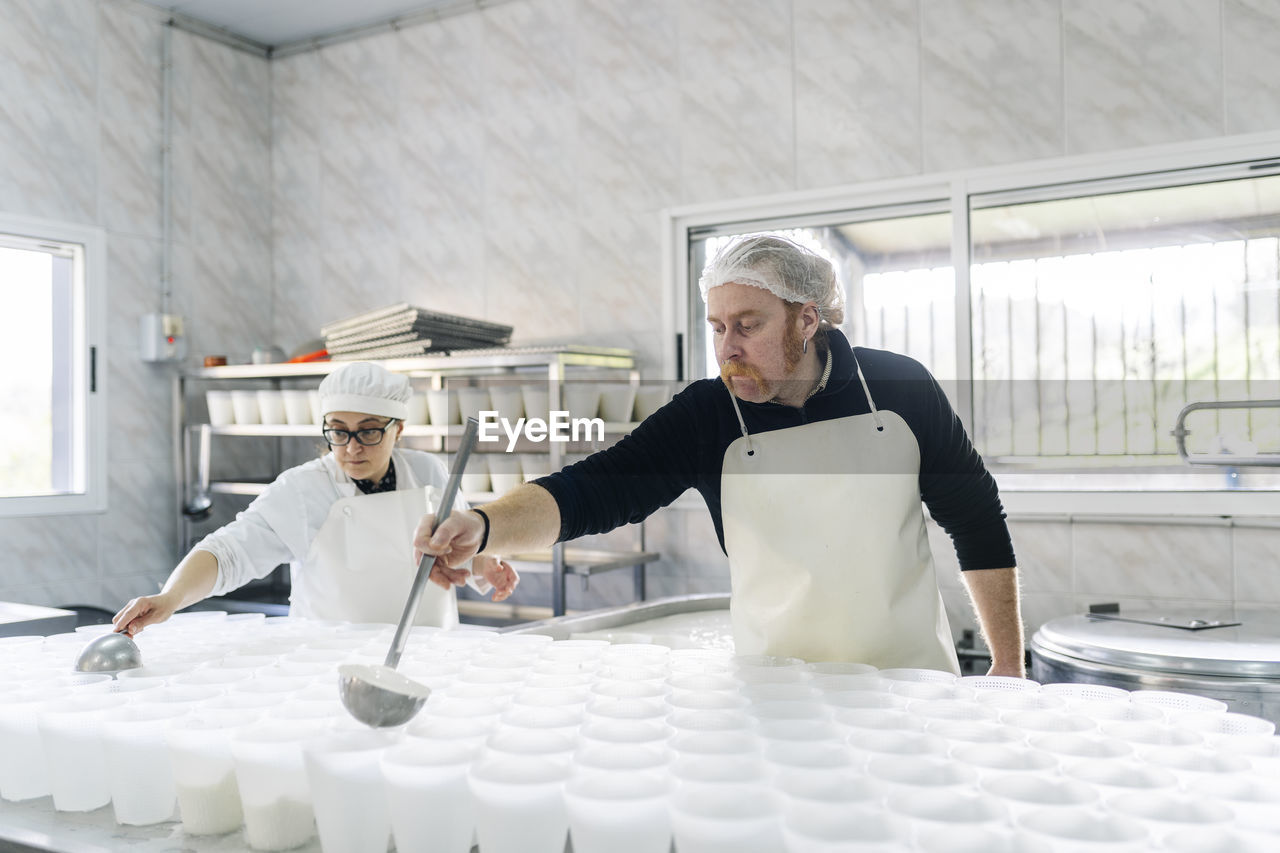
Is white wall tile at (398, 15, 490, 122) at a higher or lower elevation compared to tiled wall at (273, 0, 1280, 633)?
higher

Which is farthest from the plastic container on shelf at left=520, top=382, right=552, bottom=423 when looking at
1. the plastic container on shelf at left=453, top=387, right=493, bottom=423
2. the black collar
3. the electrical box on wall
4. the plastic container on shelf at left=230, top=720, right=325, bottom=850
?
the plastic container on shelf at left=230, top=720, right=325, bottom=850

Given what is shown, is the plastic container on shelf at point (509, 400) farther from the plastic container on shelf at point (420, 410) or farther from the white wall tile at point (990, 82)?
the white wall tile at point (990, 82)

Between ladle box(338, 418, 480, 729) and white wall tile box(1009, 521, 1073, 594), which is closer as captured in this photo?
ladle box(338, 418, 480, 729)

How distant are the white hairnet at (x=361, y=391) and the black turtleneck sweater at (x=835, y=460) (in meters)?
0.85

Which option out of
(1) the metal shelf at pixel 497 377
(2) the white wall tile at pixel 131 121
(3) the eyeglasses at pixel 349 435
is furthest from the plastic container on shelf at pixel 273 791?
(2) the white wall tile at pixel 131 121

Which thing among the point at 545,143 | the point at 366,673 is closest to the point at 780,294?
the point at 366,673

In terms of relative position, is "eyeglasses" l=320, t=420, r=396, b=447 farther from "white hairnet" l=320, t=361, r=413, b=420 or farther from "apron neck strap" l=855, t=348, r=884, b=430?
"apron neck strap" l=855, t=348, r=884, b=430

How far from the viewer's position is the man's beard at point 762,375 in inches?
66.6

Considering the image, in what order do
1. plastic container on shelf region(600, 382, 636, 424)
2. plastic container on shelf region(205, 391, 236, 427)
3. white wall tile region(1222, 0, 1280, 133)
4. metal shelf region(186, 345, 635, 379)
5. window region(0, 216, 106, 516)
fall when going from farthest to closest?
plastic container on shelf region(205, 391, 236, 427) → window region(0, 216, 106, 516) → plastic container on shelf region(600, 382, 636, 424) → metal shelf region(186, 345, 635, 379) → white wall tile region(1222, 0, 1280, 133)

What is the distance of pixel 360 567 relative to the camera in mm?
2344

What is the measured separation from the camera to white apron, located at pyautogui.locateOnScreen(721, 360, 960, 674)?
1.67 m

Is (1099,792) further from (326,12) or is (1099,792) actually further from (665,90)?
(326,12)

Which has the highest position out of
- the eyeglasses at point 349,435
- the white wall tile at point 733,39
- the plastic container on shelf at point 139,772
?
the white wall tile at point 733,39

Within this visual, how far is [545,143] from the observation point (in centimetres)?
391
